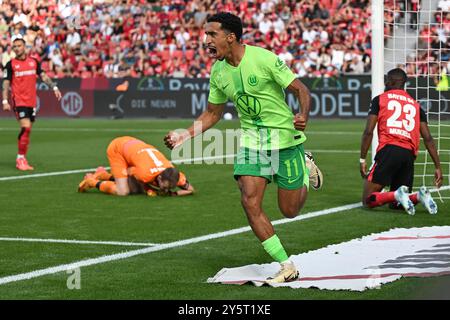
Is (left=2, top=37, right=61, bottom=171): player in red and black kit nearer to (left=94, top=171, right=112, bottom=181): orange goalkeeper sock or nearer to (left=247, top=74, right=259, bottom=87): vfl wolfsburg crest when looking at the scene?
(left=94, top=171, right=112, bottom=181): orange goalkeeper sock

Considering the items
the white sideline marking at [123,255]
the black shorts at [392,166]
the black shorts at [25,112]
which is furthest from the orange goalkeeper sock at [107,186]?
the black shorts at [25,112]

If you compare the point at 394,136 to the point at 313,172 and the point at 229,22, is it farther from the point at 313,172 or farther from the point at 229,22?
the point at 229,22

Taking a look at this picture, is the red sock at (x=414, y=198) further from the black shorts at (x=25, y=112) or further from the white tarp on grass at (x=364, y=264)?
the black shorts at (x=25, y=112)

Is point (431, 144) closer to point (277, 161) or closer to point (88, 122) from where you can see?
point (277, 161)

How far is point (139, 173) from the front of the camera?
50.7ft

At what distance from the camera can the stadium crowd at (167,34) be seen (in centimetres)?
3984

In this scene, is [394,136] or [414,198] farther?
[394,136]

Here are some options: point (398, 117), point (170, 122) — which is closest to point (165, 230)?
point (398, 117)

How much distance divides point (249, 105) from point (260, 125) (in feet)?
0.67

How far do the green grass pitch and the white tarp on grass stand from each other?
21 centimetres

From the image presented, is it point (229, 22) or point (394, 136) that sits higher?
point (229, 22)

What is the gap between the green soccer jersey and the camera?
30.5ft

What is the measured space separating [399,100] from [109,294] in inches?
257

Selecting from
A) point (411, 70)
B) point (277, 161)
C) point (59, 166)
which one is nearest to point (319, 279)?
point (277, 161)
